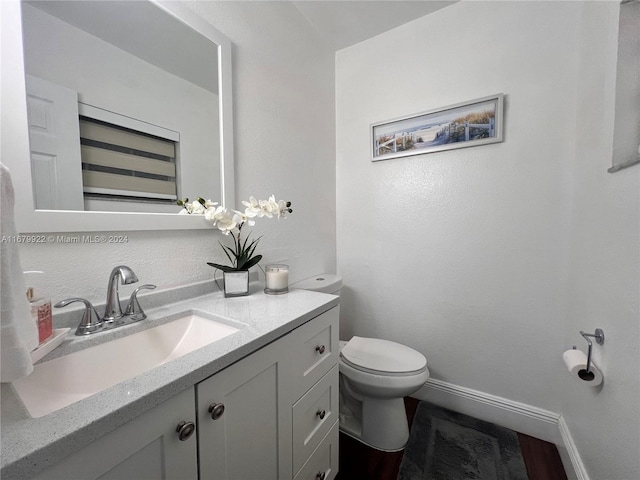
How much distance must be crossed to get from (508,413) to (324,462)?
1083mm

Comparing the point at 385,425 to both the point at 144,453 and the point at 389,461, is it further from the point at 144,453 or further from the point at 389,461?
the point at 144,453

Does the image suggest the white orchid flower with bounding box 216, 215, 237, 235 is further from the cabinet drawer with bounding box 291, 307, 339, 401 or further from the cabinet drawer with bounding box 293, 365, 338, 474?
the cabinet drawer with bounding box 293, 365, 338, 474

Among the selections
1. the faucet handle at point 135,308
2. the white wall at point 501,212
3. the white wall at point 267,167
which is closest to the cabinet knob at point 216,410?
the faucet handle at point 135,308

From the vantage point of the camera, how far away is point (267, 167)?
4.38 feet

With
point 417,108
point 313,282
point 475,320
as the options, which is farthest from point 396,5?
point 475,320

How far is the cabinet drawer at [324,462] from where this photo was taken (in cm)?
90

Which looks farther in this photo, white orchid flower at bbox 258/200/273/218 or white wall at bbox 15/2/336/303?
white orchid flower at bbox 258/200/273/218

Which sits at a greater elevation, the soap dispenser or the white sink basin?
the soap dispenser

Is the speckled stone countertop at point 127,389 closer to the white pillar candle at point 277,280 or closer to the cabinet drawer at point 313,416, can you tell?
the white pillar candle at point 277,280

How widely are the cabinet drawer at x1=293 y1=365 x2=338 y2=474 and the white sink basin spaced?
37cm

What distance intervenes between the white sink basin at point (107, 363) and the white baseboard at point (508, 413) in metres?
1.43

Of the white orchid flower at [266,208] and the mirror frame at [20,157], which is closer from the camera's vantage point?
the mirror frame at [20,157]

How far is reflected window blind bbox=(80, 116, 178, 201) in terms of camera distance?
30.0 inches

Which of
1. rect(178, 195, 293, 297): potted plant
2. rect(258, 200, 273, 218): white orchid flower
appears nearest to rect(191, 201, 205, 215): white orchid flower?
rect(178, 195, 293, 297): potted plant
